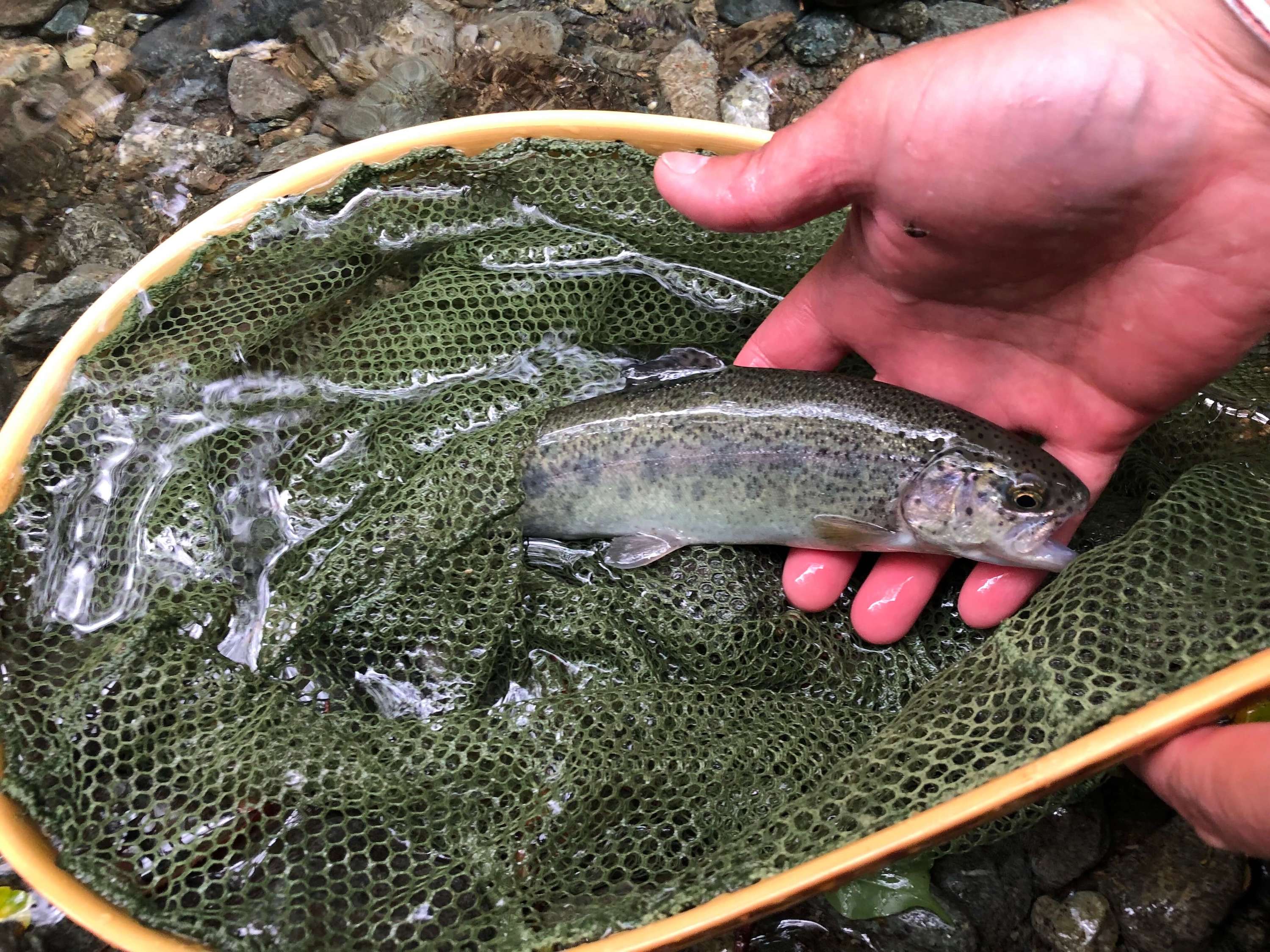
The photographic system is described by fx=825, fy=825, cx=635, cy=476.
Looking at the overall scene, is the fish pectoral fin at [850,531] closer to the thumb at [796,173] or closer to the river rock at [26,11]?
the thumb at [796,173]

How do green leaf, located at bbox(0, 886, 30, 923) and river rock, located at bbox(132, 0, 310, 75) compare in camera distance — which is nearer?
green leaf, located at bbox(0, 886, 30, 923)

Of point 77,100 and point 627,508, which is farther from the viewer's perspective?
point 77,100

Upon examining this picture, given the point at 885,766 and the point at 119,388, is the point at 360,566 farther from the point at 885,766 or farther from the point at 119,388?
the point at 885,766

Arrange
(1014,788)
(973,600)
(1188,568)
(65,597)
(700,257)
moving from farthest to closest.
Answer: (700,257), (973,600), (65,597), (1188,568), (1014,788)

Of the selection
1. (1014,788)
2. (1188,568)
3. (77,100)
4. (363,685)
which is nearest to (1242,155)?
(1188,568)

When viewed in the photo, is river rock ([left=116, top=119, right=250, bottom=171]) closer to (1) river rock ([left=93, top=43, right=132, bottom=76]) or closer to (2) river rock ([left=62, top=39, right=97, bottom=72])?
(1) river rock ([left=93, top=43, right=132, bottom=76])

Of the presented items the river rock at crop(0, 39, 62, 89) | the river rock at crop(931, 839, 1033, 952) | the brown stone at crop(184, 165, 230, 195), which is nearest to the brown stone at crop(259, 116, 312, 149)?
the brown stone at crop(184, 165, 230, 195)
